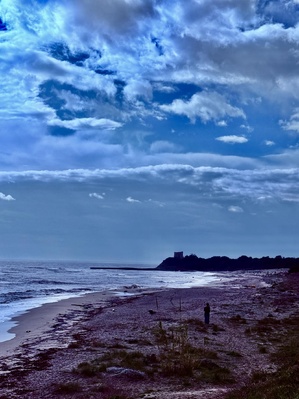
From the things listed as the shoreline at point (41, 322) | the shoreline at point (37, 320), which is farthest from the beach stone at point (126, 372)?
the shoreline at point (37, 320)

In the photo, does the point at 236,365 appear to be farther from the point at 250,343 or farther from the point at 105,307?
the point at 105,307

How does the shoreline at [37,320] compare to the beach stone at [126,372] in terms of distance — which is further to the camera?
the shoreline at [37,320]

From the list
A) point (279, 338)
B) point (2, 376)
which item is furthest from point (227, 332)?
point (2, 376)

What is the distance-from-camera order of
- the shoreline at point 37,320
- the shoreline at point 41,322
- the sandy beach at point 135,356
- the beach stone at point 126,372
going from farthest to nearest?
1. the shoreline at point 37,320
2. the shoreline at point 41,322
3. the beach stone at point 126,372
4. the sandy beach at point 135,356

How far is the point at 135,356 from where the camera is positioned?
19844 mm

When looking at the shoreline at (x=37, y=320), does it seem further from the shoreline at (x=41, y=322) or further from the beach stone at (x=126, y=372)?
the beach stone at (x=126, y=372)

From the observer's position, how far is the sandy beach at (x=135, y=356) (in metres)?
15.6

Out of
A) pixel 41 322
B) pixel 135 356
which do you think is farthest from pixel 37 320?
pixel 135 356

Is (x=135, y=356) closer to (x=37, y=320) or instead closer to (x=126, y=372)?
(x=126, y=372)

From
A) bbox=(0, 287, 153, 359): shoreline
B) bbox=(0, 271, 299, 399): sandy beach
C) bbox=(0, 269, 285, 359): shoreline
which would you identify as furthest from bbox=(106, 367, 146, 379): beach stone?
bbox=(0, 269, 285, 359): shoreline

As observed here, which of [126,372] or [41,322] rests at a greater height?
[41,322]

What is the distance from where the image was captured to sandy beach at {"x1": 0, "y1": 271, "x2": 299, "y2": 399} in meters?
15.6

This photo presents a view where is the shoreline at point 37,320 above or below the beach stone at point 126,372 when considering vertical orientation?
above

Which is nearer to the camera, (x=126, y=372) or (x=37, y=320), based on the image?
(x=126, y=372)
